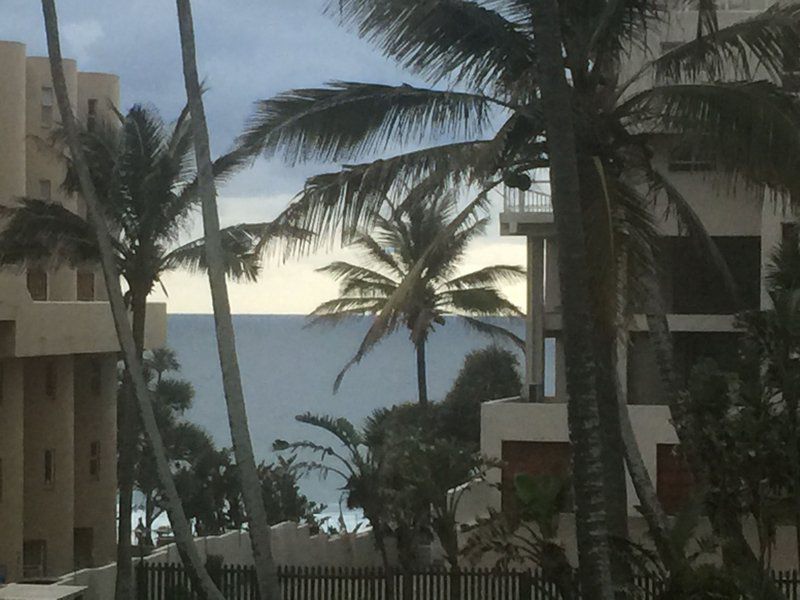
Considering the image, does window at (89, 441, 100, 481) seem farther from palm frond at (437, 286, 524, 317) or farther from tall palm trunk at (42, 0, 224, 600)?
tall palm trunk at (42, 0, 224, 600)

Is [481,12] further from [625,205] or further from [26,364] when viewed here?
[26,364]

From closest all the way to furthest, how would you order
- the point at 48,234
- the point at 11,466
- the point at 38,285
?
the point at 48,234, the point at 11,466, the point at 38,285

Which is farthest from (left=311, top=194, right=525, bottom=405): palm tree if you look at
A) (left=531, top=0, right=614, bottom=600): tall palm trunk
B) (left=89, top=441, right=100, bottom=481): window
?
(left=531, top=0, right=614, bottom=600): tall palm trunk

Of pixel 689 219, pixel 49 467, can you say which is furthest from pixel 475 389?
pixel 689 219

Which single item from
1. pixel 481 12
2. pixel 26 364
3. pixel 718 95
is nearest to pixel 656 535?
pixel 718 95

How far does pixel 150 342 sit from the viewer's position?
38531 mm

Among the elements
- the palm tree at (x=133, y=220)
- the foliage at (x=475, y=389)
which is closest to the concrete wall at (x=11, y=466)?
the palm tree at (x=133, y=220)

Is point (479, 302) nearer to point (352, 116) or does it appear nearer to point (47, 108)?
point (47, 108)

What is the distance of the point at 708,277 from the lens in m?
30.5

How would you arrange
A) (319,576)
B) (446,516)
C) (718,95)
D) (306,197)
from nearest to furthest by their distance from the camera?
(718,95)
(306,197)
(319,576)
(446,516)

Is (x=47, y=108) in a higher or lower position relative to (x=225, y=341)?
higher

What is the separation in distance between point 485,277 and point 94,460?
12.4 meters

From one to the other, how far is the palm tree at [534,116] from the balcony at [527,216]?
1252cm

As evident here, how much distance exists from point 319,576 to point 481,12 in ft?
29.9
